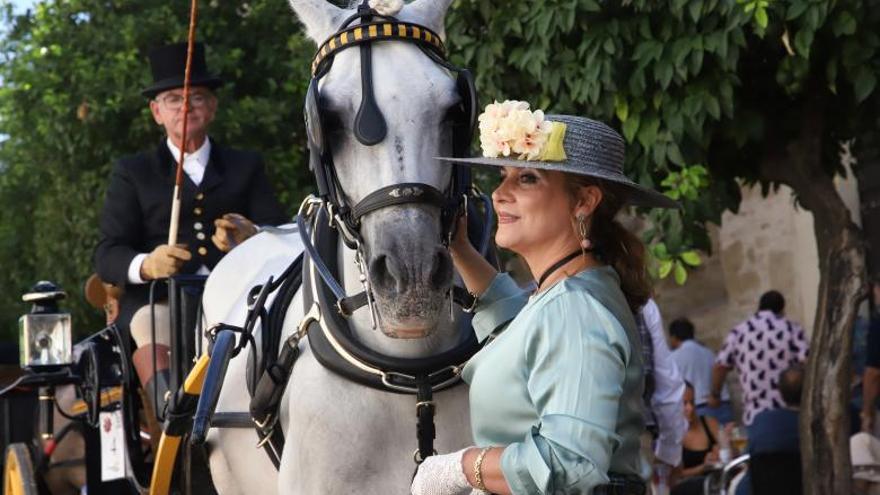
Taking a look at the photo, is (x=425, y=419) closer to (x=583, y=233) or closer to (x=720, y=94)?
(x=583, y=233)

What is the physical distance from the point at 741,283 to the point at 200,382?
11867 millimetres

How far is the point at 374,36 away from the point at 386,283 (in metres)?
0.86

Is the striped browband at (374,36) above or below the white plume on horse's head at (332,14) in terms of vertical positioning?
below

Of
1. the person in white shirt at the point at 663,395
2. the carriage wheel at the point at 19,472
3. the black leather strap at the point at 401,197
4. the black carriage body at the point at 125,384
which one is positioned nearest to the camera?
the black leather strap at the point at 401,197

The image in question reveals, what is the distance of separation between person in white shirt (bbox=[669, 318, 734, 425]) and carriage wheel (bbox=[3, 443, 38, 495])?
7115 millimetres

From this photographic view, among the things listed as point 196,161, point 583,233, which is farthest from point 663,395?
point 583,233

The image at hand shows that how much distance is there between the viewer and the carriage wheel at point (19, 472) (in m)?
7.53

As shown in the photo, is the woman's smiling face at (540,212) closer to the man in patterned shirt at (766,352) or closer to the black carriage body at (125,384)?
the black carriage body at (125,384)

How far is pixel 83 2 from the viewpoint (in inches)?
543

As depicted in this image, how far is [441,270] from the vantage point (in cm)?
448

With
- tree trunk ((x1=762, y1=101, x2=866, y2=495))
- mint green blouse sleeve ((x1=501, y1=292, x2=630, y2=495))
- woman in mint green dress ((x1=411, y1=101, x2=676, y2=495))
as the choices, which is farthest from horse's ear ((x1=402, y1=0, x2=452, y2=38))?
tree trunk ((x1=762, y1=101, x2=866, y2=495))

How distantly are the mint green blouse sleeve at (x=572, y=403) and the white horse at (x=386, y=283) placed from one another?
3.41 feet

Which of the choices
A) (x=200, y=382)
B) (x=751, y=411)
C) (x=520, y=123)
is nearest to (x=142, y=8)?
(x=751, y=411)

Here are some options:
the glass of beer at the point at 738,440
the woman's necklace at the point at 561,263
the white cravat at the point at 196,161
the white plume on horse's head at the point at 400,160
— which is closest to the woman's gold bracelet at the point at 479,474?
the woman's necklace at the point at 561,263
